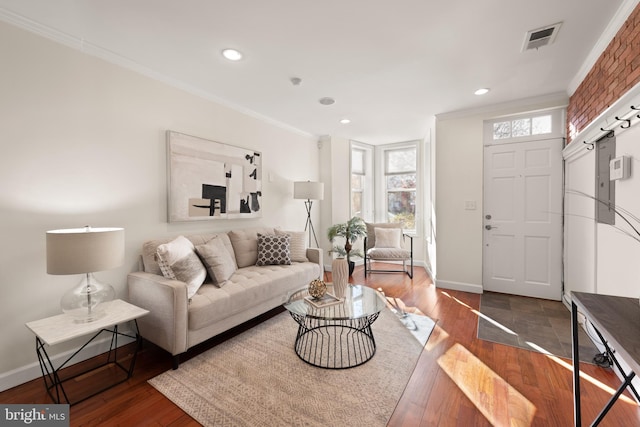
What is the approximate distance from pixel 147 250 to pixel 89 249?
728 millimetres

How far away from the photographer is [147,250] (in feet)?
8.16

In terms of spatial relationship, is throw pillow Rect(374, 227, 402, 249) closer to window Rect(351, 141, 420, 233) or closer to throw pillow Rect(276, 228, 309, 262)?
window Rect(351, 141, 420, 233)

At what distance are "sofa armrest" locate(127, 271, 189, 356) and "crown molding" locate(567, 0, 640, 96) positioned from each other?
3.50 m

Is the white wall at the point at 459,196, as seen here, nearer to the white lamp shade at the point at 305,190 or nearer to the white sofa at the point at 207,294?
the white lamp shade at the point at 305,190

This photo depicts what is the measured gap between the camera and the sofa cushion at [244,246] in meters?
3.22

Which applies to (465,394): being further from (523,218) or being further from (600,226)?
(523,218)

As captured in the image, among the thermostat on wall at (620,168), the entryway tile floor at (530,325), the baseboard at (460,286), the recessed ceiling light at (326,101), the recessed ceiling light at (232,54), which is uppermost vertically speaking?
the recessed ceiling light at (326,101)

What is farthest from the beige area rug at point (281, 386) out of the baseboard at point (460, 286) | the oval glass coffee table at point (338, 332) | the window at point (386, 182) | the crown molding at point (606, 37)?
the window at point (386, 182)

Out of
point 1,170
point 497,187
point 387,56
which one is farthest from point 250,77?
point 497,187

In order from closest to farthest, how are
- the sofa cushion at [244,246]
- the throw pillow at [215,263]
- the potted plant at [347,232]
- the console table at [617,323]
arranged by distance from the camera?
the console table at [617,323] < the throw pillow at [215,263] < the sofa cushion at [244,246] < the potted plant at [347,232]

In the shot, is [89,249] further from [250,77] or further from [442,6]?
[442,6]

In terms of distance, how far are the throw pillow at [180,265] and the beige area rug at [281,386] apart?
1.95 feet

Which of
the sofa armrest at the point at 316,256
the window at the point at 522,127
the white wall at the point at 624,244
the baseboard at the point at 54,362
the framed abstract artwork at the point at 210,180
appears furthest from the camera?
the sofa armrest at the point at 316,256

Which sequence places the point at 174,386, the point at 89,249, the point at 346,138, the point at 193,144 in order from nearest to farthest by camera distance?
the point at 89,249
the point at 174,386
the point at 193,144
the point at 346,138
